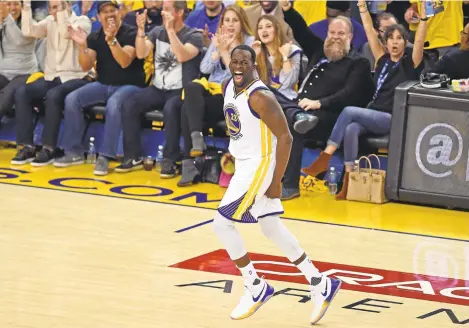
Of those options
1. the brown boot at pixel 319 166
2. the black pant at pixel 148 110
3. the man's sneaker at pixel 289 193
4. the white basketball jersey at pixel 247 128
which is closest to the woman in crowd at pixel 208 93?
the black pant at pixel 148 110

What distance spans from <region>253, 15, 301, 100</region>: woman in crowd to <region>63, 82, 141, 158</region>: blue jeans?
1.71 meters

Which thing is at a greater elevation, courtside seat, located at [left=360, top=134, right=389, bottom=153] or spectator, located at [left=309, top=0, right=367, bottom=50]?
spectator, located at [left=309, top=0, right=367, bottom=50]

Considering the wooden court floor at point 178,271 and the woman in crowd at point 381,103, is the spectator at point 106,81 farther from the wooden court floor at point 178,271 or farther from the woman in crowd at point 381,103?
the woman in crowd at point 381,103

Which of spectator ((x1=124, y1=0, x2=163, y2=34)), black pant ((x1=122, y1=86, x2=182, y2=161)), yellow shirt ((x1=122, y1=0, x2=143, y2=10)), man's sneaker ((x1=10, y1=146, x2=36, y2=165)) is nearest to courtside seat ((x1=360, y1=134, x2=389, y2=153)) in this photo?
black pant ((x1=122, y1=86, x2=182, y2=161))

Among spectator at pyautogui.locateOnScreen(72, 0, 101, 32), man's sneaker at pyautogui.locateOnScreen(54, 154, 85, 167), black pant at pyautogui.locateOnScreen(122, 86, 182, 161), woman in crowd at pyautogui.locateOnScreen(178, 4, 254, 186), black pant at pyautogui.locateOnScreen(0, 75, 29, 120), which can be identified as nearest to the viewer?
woman in crowd at pyautogui.locateOnScreen(178, 4, 254, 186)

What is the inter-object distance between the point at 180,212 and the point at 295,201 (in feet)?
4.21

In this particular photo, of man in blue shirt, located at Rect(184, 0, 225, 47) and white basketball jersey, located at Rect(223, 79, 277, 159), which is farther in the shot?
man in blue shirt, located at Rect(184, 0, 225, 47)

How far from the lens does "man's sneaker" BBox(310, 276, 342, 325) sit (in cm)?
637

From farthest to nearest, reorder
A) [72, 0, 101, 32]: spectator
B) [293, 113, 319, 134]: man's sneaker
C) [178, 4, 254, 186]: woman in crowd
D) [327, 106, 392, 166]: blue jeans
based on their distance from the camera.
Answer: [72, 0, 101, 32]: spectator < [178, 4, 254, 186]: woman in crowd < [327, 106, 392, 166]: blue jeans < [293, 113, 319, 134]: man's sneaker

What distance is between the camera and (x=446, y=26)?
35.9 feet

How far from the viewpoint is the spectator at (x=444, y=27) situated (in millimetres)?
10906

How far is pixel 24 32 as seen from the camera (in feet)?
39.9

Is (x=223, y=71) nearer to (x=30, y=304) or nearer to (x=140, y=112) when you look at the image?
(x=140, y=112)

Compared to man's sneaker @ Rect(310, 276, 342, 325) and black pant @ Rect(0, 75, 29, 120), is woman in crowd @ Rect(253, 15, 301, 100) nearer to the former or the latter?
black pant @ Rect(0, 75, 29, 120)
